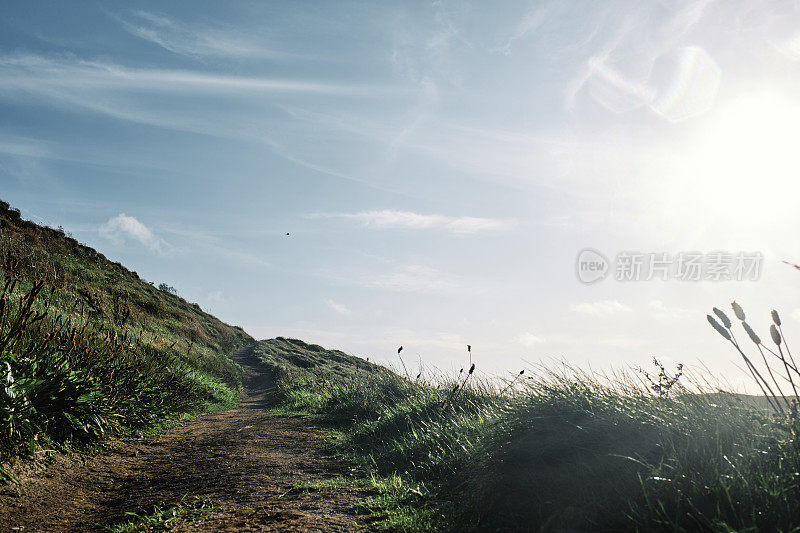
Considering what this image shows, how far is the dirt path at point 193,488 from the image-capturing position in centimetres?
387

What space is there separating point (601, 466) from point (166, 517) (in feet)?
12.4

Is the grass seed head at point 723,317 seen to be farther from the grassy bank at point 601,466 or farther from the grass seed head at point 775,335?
the grassy bank at point 601,466

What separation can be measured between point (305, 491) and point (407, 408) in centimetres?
369

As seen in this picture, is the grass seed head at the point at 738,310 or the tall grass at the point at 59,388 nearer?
the grass seed head at the point at 738,310

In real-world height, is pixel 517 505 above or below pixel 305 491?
above

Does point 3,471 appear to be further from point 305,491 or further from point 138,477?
point 305,491

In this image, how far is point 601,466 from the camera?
3.79 metres

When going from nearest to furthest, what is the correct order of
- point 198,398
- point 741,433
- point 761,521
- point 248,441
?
1. point 761,521
2. point 741,433
3. point 248,441
4. point 198,398

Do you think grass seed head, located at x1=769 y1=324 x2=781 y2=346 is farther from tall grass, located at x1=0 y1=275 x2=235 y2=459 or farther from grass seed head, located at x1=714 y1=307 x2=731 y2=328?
tall grass, located at x1=0 y1=275 x2=235 y2=459

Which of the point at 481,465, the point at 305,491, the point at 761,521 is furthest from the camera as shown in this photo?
the point at 305,491

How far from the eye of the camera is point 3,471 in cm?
410

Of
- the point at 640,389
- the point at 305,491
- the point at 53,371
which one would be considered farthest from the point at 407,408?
the point at 53,371

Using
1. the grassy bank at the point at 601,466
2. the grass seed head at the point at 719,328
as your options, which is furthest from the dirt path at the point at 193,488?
the grass seed head at the point at 719,328

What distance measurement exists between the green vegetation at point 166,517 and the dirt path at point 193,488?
4.0 inches
